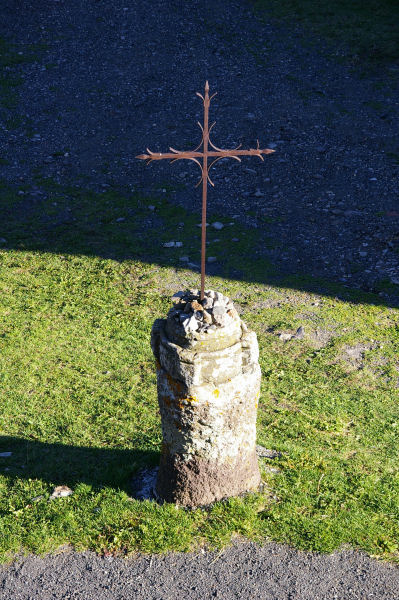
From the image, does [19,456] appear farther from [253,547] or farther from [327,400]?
[327,400]

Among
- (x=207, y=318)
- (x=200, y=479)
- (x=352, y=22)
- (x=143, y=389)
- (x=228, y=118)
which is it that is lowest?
(x=143, y=389)

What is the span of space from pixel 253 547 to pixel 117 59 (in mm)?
14208

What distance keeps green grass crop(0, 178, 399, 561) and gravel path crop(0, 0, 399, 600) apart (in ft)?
0.85

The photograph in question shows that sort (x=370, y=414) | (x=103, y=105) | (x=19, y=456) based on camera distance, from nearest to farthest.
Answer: (x=19, y=456), (x=370, y=414), (x=103, y=105)

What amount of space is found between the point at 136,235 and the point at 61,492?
5785mm

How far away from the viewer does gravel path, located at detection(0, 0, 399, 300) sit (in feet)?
36.1

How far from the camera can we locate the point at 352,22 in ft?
57.8

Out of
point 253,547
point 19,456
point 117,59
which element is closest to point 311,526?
point 253,547

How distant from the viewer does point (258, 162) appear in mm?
12805

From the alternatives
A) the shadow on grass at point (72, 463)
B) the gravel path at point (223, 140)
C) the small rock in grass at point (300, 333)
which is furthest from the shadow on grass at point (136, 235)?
the shadow on grass at point (72, 463)

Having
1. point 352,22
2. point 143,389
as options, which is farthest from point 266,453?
point 352,22

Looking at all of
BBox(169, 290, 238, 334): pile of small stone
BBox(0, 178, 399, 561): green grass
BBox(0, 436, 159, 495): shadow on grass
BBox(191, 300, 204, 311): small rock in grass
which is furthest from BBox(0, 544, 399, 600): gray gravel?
BBox(191, 300, 204, 311): small rock in grass

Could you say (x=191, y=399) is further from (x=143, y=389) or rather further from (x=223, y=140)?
(x=223, y=140)

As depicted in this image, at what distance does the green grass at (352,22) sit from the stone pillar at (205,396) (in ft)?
42.2
